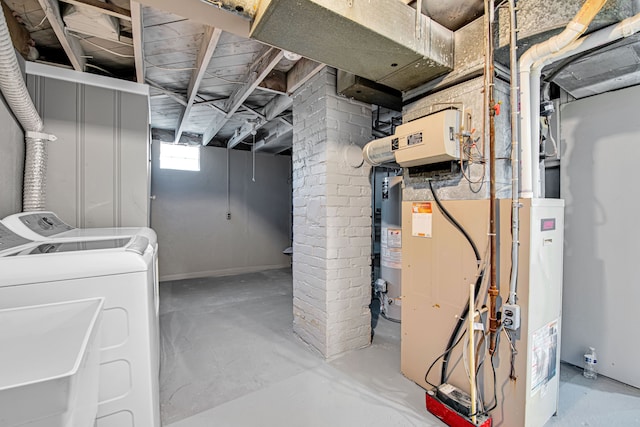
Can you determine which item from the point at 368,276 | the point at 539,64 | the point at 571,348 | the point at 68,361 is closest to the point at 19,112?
the point at 68,361

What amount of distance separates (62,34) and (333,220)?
87.9 inches

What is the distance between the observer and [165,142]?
5.13 meters

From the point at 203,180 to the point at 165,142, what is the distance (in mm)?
916

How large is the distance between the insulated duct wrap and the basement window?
10.7 feet

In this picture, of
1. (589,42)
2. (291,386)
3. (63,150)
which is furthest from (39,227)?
(589,42)

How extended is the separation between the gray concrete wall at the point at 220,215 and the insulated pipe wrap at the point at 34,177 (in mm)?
3183

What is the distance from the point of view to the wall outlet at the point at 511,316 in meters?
1.45

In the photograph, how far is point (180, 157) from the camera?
5.38 meters

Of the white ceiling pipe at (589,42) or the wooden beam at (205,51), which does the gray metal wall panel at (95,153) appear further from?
the white ceiling pipe at (589,42)

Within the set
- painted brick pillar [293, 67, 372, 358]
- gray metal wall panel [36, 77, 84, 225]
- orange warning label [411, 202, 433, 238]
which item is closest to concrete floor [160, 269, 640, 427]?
painted brick pillar [293, 67, 372, 358]

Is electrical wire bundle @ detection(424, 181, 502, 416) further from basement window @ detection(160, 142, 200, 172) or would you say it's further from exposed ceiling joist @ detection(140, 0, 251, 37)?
basement window @ detection(160, 142, 200, 172)

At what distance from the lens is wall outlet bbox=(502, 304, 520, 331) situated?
145 centimetres

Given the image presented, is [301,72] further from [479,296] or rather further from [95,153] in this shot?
[479,296]

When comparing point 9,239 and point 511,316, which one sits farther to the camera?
point 511,316
